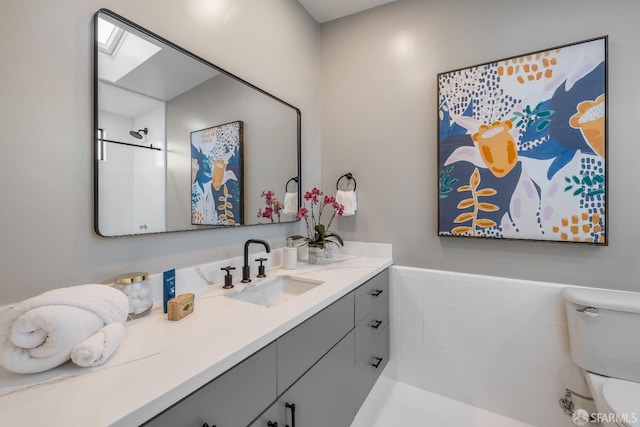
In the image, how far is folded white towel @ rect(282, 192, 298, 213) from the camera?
1.81 metres

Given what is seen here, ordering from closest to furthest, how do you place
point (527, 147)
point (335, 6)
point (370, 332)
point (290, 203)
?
point (527, 147) → point (370, 332) → point (290, 203) → point (335, 6)

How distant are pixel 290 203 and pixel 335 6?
1390 mm

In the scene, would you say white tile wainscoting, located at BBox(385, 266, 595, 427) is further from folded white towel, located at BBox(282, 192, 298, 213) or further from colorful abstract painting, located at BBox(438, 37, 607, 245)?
folded white towel, located at BBox(282, 192, 298, 213)

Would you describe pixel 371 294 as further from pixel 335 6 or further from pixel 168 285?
pixel 335 6

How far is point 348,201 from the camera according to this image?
77.0 inches

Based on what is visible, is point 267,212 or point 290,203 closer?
point 267,212

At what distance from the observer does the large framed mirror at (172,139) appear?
0.97m

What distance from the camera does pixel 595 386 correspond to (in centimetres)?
122

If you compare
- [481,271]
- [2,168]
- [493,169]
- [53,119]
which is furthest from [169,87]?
[481,271]

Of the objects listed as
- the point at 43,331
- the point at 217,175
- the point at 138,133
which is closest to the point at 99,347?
the point at 43,331

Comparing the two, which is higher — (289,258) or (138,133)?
(138,133)

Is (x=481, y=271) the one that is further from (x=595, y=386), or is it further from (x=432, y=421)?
(x=432, y=421)

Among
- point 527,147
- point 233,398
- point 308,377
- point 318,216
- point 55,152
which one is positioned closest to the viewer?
point 233,398

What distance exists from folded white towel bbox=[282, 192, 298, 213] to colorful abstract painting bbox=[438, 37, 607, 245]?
0.90 meters
